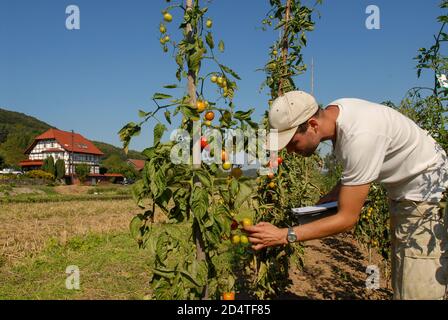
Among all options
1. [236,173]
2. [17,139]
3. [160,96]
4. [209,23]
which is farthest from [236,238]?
[17,139]

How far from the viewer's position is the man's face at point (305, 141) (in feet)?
6.97

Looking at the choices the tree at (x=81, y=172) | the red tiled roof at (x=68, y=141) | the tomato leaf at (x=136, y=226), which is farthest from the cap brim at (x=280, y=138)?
the red tiled roof at (x=68, y=141)

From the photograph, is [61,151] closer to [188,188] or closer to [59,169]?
[59,169]

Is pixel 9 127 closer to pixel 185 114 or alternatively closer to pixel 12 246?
pixel 12 246

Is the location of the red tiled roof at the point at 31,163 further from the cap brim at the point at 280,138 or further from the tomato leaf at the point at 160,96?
the cap brim at the point at 280,138

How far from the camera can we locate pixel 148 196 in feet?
7.38

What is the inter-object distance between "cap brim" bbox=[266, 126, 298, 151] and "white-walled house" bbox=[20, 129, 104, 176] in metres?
59.3

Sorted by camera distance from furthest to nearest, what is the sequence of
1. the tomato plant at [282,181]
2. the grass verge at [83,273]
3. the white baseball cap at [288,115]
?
the grass verge at [83,273], the tomato plant at [282,181], the white baseball cap at [288,115]

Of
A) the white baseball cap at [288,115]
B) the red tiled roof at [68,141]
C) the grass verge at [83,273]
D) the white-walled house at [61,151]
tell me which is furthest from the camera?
the red tiled roof at [68,141]

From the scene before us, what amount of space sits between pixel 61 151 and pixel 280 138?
6344 centimetres

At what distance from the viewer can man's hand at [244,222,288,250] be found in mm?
2094

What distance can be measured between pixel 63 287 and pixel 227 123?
4139 mm

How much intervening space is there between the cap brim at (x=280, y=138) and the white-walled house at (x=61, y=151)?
5927cm
